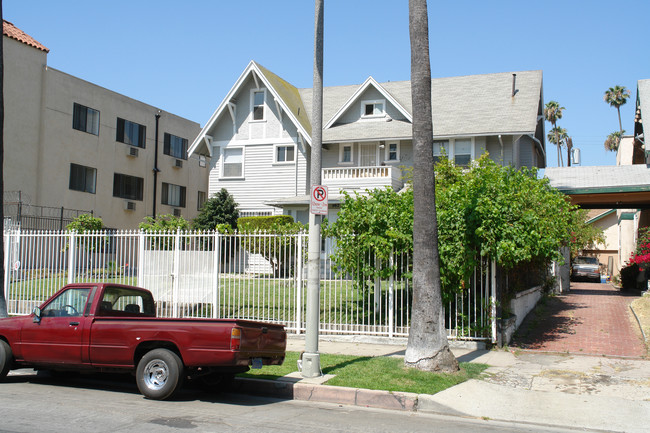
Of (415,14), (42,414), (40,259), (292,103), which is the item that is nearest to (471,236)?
(415,14)

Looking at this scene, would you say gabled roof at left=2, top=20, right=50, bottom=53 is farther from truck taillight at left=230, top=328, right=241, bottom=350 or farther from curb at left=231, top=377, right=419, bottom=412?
truck taillight at left=230, top=328, right=241, bottom=350

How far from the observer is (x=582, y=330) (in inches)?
565

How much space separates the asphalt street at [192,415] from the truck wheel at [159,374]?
0.52 feet

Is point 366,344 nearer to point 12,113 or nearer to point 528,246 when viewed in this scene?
point 528,246

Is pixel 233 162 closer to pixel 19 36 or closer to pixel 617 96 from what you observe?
pixel 19 36

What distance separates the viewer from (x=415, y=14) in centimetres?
1033

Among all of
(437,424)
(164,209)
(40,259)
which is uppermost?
(164,209)

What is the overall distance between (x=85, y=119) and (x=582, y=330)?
25.5 meters

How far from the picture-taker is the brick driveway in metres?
12.5

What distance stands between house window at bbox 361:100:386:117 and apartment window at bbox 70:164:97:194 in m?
14.2

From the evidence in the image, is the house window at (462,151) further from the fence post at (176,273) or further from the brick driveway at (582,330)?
the fence post at (176,273)

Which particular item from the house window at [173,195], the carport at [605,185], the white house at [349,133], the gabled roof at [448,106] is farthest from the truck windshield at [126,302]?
the house window at [173,195]

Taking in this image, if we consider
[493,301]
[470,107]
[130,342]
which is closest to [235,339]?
[130,342]

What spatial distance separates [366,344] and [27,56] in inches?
896
